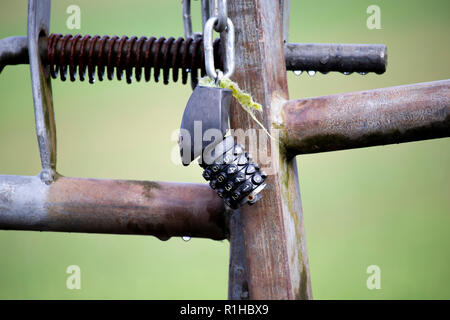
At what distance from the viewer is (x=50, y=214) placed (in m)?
0.53

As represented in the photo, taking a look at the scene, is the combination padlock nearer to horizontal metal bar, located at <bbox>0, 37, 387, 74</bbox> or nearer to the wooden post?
the wooden post

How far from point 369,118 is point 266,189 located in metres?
0.09

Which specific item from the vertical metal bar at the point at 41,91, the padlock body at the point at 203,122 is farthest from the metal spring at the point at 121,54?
the padlock body at the point at 203,122

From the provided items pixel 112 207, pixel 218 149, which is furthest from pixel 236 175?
pixel 112 207

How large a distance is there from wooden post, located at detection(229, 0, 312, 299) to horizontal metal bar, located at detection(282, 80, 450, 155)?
2cm

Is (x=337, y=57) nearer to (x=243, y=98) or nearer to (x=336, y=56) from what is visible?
(x=336, y=56)

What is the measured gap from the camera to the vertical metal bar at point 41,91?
0.53m

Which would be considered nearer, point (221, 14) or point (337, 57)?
Answer: point (221, 14)

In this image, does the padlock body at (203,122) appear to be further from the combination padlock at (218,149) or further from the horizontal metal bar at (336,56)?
the horizontal metal bar at (336,56)

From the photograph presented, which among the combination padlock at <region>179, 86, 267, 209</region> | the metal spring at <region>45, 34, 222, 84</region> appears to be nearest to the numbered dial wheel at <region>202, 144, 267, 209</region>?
the combination padlock at <region>179, 86, 267, 209</region>

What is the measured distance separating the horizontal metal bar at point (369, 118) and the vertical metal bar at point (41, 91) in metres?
0.22

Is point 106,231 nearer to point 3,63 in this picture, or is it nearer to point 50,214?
point 50,214

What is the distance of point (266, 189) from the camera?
1.49 feet

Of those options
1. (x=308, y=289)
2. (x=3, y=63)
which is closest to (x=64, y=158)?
(x=3, y=63)
